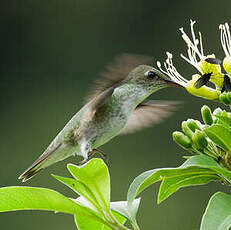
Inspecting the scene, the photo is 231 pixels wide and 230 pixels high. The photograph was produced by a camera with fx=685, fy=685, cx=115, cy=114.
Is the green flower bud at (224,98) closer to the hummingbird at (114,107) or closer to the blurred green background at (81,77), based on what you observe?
the hummingbird at (114,107)

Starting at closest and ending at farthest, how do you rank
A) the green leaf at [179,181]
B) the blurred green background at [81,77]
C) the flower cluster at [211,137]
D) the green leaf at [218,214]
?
the green leaf at [218,214] < the flower cluster at [211,137] < the green leaf at [179,181] < the blurred green background at [81,77]

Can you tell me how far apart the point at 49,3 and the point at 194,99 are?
7.79 feet

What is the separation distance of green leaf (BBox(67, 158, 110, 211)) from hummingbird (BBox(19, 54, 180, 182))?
0.63m

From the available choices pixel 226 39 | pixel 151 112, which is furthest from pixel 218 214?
pixel 151 112

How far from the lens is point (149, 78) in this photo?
210cm

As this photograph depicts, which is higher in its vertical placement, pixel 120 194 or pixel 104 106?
pixel 104 106

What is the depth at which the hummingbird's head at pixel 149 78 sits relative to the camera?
6.77 feet

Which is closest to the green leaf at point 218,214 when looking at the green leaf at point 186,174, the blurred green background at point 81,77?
the green leaf at point 186,174

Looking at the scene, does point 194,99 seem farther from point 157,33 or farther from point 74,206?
point 74,206

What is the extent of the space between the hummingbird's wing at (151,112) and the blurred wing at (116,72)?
142 millimetres

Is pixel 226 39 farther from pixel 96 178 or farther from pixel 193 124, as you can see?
pixel 96 178

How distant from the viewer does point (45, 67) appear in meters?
6.07

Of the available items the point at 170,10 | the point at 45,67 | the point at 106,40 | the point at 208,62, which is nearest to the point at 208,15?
the point at 170,10

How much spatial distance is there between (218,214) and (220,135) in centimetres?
16
